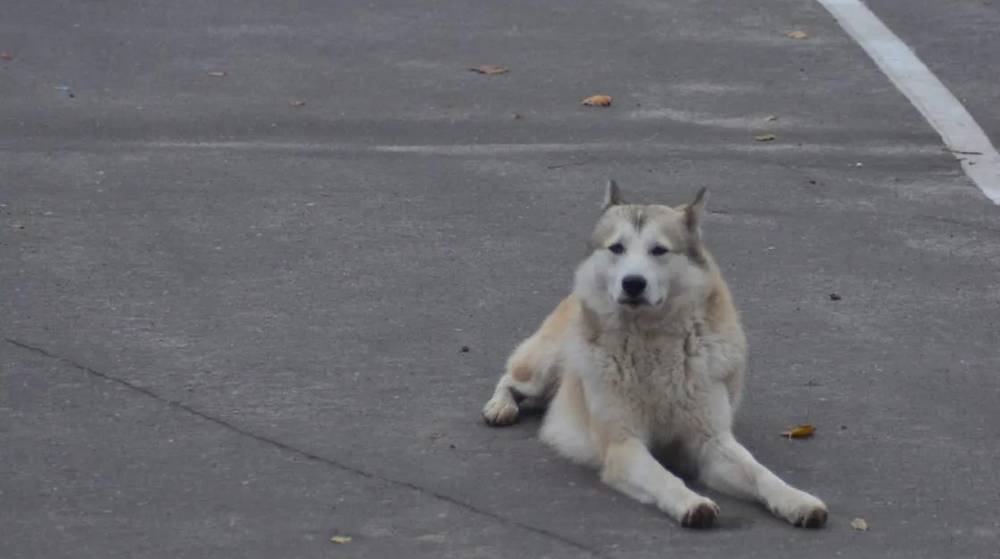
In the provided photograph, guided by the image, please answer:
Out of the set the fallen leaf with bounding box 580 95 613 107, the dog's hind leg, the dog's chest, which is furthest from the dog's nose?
the fallen leaf with bounding box 580 95 613 107

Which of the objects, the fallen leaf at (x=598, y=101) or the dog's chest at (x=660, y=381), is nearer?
the dog's chest at (x=660, y=381)

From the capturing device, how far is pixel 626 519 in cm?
668

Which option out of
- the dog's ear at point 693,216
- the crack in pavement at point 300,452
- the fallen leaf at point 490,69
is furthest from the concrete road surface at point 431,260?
the dog's ear at point 693,216

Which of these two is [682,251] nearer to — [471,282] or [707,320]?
[707,320]

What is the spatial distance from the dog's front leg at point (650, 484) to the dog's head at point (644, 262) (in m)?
0.51

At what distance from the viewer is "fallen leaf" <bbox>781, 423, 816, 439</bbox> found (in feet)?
24.9

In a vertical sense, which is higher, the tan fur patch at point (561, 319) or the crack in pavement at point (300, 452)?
the tan fur patch at point (561, 319)

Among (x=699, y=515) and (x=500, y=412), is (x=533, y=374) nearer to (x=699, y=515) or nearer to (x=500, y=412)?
(x=500, y=412)

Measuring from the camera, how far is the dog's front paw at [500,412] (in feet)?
25.3

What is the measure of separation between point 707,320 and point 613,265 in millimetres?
426

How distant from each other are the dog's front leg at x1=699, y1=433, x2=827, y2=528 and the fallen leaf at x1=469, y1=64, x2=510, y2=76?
6.78 metres

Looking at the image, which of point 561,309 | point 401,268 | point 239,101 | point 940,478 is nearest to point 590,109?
point 239,101

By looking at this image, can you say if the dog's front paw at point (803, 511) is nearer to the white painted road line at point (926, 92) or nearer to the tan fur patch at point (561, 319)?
the tan fur patch at point (561, 319)

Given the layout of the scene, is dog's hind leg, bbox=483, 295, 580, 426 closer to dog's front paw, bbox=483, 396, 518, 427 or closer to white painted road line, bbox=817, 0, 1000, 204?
dog's front paw, bbox=483, 396, 518, 427
